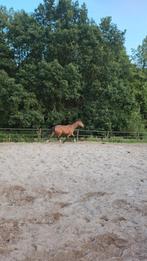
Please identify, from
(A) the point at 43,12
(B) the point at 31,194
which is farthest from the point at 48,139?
(B) the point at 31,194

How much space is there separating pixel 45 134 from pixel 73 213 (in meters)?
17.1

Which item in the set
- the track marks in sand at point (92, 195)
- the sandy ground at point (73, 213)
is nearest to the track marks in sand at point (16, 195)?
the sandy ground at point (73, 213)

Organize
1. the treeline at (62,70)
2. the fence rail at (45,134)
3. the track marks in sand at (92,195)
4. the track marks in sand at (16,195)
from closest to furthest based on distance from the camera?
1. the track marks in sand at (16,195)
2. the track marks in sand at (92,195)
3. the fence rail at (45,134)
4. the treeline at (62,70)

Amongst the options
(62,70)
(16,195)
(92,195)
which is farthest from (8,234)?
(62,70)

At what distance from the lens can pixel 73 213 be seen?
623cm

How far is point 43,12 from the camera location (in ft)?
87.8

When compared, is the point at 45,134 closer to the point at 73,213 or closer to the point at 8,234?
the point at 73,213

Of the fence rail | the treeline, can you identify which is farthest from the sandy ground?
the treeline

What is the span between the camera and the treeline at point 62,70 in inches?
949

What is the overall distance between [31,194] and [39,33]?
1953 cm

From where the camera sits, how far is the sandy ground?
4.59 metres

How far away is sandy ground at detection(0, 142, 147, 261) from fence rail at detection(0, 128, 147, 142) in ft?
38.5

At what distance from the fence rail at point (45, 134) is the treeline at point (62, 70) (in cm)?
60

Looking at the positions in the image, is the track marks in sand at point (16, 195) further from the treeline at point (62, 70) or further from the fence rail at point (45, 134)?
the treeline at point (62, 70)
